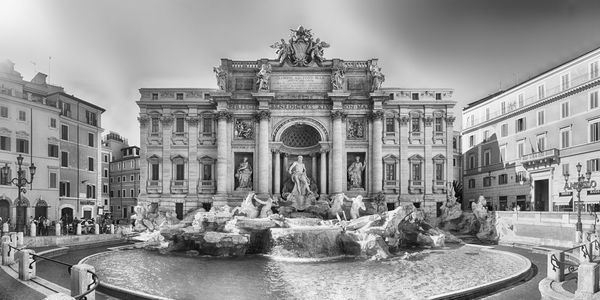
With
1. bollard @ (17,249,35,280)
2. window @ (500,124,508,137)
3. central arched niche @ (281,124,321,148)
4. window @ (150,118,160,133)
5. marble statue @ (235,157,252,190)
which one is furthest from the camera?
window @ (500,124,508,137)

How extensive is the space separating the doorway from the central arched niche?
62.8ft

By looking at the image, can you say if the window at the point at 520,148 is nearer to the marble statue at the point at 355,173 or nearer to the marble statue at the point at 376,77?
the marble statue at the point at 376,77

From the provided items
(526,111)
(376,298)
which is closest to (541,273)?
(376,298)

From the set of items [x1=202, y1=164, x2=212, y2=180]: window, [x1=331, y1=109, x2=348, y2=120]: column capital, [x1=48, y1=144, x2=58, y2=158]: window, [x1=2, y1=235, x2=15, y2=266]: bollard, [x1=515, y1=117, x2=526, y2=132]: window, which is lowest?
[x1=2, y1=235, x2=15, y2=266]: bollard

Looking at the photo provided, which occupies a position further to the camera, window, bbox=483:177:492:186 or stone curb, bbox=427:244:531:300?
window, bbox=483:177:492:186

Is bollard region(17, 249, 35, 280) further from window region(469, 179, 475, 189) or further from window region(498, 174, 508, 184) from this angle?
window region(469, 179, 475, 189)

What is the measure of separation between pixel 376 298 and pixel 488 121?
3523 cm

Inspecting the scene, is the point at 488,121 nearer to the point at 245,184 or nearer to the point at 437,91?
the point at 437,91

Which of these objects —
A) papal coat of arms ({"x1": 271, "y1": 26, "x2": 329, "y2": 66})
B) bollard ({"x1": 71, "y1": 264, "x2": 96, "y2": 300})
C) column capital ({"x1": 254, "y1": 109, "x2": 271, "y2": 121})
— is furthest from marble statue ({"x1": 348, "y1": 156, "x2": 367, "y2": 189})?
bollard ({"x1": 71, "y1": 264, "x2": 96, "y2": 300})

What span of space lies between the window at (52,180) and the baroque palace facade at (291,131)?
22.9 feet

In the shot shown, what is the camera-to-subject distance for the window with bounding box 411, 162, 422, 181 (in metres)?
37.0

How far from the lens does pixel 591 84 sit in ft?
98.7

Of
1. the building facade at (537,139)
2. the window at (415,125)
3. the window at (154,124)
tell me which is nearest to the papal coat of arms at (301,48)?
the window at (415,125)

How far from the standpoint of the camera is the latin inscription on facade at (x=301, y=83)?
36469 millimetres
